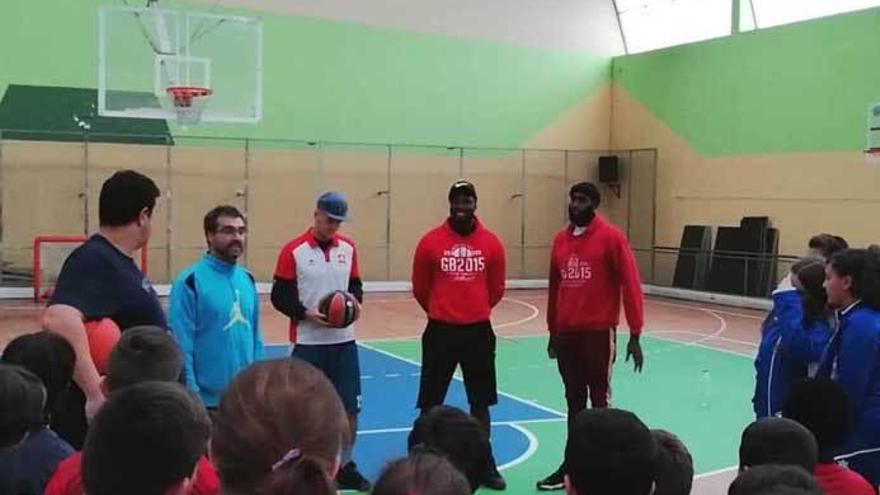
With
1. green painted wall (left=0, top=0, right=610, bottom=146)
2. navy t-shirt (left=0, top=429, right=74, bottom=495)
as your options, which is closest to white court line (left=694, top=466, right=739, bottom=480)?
navy t-shirt (left=0, top=429, right=74, bottom=495)

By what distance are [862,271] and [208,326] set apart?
3.00m

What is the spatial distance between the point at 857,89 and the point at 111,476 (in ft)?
53.9

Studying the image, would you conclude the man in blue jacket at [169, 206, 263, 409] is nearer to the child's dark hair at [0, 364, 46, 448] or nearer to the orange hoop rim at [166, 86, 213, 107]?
the child's dark hair at [0, 364, 46, 448]

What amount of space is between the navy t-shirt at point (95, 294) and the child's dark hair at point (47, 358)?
25 centimetres

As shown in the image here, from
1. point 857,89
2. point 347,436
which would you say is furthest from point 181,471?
point 857,89

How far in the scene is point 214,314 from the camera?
16.2 feet

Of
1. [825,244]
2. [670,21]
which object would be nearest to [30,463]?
[825,244]

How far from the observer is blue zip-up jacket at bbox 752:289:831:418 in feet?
15.9

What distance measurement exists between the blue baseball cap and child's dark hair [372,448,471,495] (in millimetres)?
4141

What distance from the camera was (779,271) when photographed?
17.3 metres

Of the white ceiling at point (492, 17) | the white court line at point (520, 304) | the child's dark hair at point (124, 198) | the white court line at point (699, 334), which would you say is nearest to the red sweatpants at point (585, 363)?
the child's dark hair at point (124, 198)

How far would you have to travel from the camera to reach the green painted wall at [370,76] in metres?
17.1

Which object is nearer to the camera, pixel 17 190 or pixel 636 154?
pixel 17 190

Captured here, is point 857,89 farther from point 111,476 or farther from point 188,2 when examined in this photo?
point 111,476
